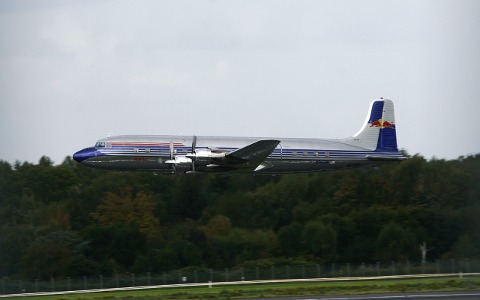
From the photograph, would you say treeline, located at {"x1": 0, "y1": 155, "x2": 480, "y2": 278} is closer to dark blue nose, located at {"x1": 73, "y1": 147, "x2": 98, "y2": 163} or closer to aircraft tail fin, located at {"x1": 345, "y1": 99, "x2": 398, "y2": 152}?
aircraft tail fin, located at {"x1": 345, "y1": 99, "x2": 398, "y2": 152}

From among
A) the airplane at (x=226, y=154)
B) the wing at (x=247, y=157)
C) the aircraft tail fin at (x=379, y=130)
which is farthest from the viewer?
the aircraft tail fin at (x=379, y=130)

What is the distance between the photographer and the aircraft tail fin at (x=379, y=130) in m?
57.6

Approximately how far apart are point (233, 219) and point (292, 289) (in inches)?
1200

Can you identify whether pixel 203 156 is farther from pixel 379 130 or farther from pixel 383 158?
pixel 379 130

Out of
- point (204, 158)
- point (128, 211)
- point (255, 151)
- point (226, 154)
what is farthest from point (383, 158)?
point (128, 211)

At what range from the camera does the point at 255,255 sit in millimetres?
72500

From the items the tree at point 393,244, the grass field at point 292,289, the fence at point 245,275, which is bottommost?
the grass field at point 292,289

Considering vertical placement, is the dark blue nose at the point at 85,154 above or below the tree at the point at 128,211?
above

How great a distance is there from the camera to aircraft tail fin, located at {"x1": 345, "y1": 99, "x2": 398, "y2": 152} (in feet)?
189

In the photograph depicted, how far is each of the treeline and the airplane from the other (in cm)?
1357

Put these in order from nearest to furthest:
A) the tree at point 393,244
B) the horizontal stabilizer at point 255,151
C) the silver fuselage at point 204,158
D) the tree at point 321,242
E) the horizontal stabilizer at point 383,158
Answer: the horizontal stabilizer at point 255,151 → the silver fuselage at point 204,158 → the horizontal stabilizer at point 383,158 → the tree at point 393,244 → the tree at point 321,242

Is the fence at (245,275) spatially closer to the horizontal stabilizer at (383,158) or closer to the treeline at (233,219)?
the horizontal stabilizer at (383,158)

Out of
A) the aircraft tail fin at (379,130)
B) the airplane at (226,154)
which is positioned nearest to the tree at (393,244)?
the aircraft tail fin at (379,130)

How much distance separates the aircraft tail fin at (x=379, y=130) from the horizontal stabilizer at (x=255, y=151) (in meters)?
6.38
